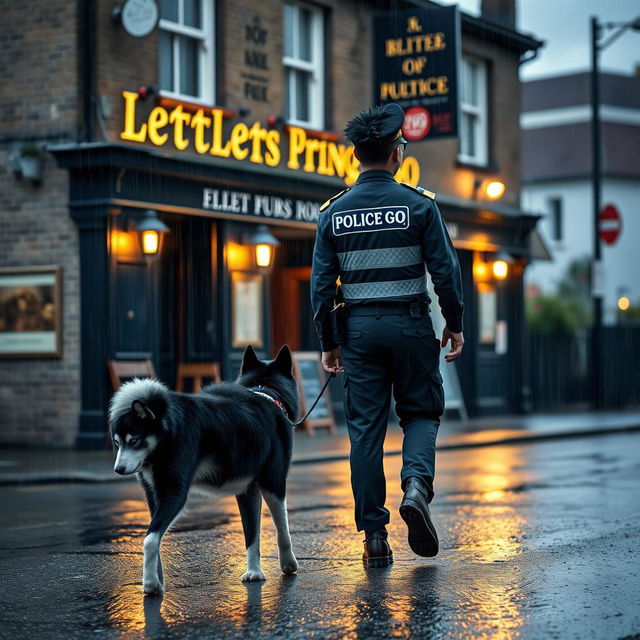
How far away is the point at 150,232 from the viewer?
1592cm

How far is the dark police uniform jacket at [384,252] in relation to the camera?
6219 mm

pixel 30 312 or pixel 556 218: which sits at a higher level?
pixel 556 218

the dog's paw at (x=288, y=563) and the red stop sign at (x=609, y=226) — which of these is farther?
the red stop sign at (x=609, y=226)

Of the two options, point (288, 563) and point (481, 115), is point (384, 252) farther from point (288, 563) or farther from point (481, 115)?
point (481, 115)

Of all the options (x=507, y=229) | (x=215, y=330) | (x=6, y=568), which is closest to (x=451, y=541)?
(x=6, y=568)

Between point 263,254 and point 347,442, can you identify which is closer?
point 347,442

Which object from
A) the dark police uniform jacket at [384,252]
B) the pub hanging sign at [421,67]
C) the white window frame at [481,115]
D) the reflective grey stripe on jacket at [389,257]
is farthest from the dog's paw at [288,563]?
the white window frame at [481,115]

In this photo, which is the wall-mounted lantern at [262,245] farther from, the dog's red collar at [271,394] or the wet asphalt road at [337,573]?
the dog's red collar at [271,394]

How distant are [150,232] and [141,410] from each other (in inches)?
423

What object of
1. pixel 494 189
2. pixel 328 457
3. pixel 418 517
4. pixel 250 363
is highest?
pixel 494 189

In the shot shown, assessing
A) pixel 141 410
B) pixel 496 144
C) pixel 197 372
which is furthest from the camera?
pixel 496 144

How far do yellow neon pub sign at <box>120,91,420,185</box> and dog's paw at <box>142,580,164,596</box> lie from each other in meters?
9.89

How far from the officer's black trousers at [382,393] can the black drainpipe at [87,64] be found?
10083 mm

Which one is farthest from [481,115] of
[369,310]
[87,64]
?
[369,310]
